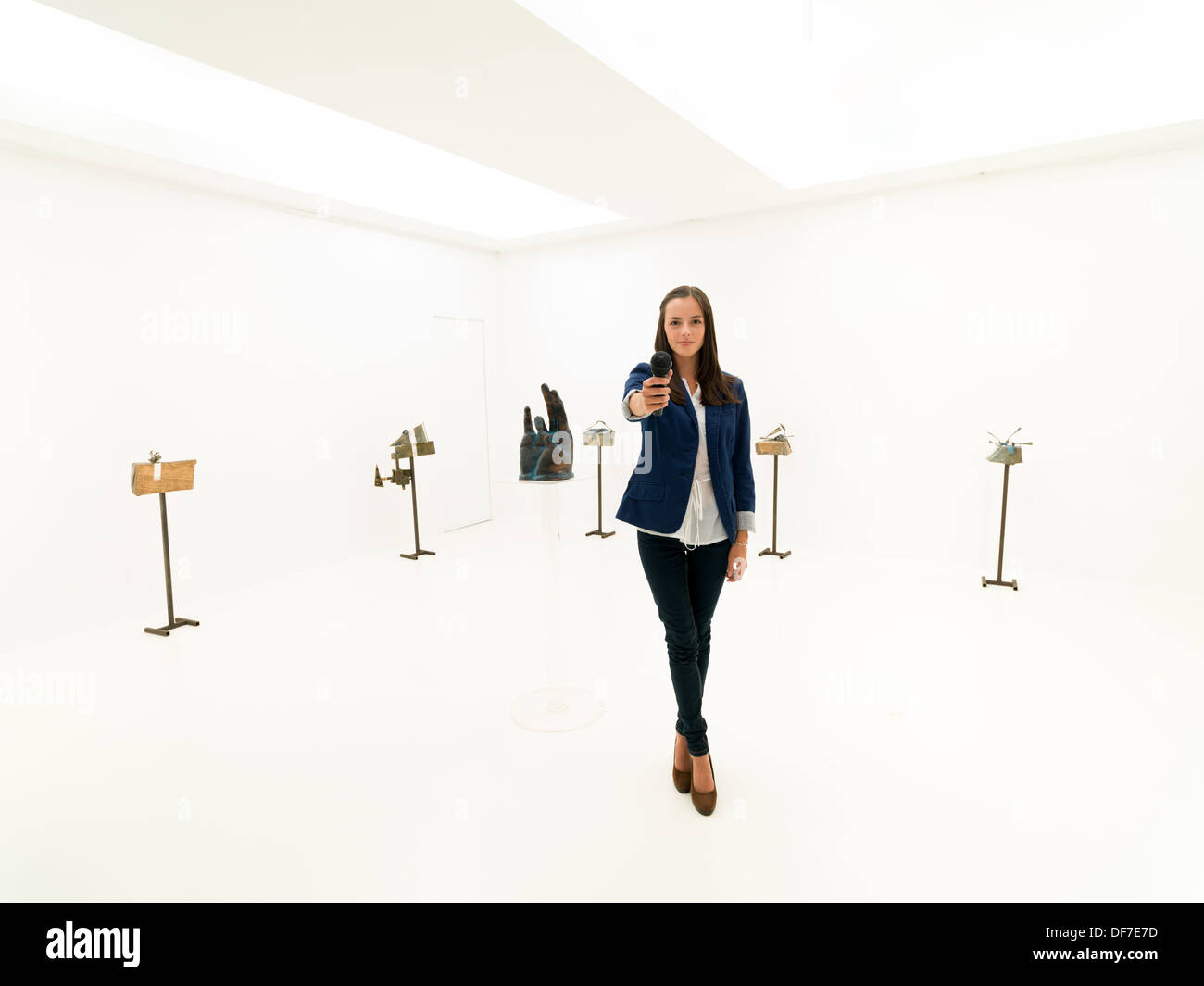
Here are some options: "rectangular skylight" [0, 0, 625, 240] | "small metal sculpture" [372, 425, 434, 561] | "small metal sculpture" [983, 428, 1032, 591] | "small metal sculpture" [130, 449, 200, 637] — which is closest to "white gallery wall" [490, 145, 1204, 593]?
"small metal sculpture" [983, 428, 1032, 591]

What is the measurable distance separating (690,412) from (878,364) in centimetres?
401

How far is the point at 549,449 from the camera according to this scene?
3.08m

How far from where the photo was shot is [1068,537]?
16.9ft

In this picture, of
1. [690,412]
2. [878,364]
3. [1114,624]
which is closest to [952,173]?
[878,364]

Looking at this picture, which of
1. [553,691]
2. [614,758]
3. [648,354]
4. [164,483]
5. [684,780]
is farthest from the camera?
[648,354]

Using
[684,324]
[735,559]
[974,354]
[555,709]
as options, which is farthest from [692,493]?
[974,354]

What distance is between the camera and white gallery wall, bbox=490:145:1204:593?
188 inches

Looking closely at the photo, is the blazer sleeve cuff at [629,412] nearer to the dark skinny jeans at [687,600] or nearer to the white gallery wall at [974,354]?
the dark skinny jeans at [687,600]

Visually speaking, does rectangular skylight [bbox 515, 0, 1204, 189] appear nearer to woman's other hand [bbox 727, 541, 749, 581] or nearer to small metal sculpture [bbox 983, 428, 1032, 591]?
small metal sculpture [bbox 983, 428, 1032, 591]

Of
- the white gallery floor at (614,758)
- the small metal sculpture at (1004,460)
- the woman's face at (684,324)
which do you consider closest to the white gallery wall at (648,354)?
the small metal sculpture at (1004,460)

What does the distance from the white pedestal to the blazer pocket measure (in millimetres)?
697

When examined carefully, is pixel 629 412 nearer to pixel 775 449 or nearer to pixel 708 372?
pixel 708 372

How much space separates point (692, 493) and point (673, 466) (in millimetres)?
113
